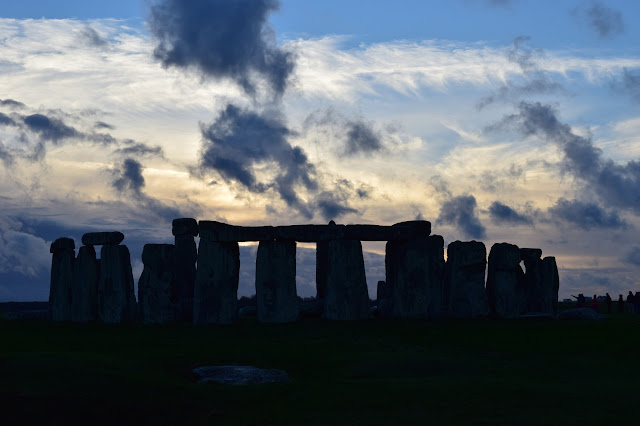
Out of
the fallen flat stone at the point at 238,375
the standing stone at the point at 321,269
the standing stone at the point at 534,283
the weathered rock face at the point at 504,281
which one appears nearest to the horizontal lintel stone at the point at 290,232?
the weathered rock face at the point at 504,281

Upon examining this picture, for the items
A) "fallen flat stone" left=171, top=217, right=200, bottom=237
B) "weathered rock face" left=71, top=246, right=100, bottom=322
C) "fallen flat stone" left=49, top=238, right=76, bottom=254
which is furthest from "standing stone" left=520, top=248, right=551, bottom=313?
"fallen flat stone" left=49, top=238, right=76, bottom=254

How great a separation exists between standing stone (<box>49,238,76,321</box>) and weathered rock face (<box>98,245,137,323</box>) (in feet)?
6.68

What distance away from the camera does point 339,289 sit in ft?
83.6

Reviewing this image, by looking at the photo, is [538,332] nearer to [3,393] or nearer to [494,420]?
[494,420]

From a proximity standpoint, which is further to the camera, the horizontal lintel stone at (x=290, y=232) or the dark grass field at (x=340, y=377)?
the horizontal lintel stone at (x=290, y=232)

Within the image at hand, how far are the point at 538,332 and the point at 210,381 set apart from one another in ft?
36.4

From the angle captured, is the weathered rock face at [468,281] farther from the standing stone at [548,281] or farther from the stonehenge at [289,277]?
the standing stone at [548,281]

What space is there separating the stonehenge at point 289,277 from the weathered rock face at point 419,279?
32 mm

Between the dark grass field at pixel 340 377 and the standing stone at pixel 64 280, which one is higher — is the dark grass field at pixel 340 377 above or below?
below

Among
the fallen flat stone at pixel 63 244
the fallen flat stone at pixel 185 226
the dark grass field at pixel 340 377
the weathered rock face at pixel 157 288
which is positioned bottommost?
the dark grass field at pixel 340 377

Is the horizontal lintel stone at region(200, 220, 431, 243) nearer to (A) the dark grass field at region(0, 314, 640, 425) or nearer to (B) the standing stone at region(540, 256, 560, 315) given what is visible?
(A) the dark grass field at region(0, 314, 640, 425)

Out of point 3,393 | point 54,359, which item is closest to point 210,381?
point 54,359

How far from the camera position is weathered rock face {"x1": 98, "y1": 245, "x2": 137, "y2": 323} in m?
28.0

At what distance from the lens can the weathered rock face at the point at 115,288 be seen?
28.0 metres
